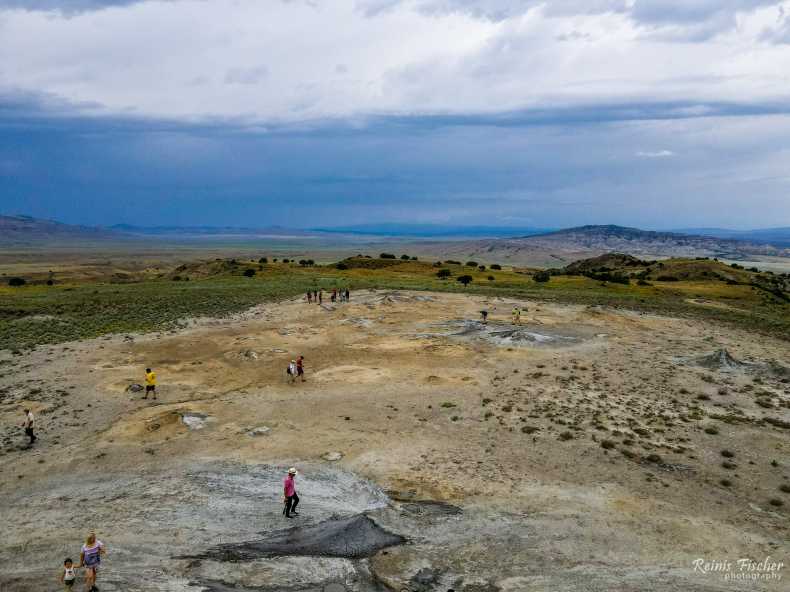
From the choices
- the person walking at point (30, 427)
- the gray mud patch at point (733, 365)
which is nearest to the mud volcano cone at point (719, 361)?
the gray mud patch at point (733, 365)

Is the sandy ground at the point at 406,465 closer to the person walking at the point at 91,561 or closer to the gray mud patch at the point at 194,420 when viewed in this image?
the gray mud patch at the point at 194,420

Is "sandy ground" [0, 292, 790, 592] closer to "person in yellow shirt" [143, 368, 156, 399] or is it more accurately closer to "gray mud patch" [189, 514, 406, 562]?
"gray mud patch" [189, 514, 406, 562]

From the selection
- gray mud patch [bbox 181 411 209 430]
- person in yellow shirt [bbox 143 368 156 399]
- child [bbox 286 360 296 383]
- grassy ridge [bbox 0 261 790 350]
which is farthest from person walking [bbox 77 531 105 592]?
grassy ridge [bbox 0 261 790 350]

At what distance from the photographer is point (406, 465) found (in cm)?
1992

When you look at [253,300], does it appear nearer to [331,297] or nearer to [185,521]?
[331,297]

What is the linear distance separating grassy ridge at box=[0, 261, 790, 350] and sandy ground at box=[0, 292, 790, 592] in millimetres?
8378

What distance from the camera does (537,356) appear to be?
115 ft

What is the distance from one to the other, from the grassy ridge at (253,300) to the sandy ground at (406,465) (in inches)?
330

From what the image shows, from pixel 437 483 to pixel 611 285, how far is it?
209 ft

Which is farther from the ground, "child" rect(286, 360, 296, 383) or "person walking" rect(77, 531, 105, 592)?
"child" rect(286, 360, 296, 383)

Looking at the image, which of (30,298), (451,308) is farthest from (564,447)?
(30,298)

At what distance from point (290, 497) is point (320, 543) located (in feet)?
5.99

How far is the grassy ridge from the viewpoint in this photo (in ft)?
146

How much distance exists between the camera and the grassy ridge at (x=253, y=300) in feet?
146
